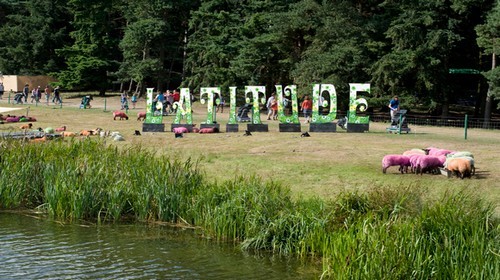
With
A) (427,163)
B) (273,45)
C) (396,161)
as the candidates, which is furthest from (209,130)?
(273,45)

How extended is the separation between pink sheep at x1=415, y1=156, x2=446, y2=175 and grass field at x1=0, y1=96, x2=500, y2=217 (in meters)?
0.25

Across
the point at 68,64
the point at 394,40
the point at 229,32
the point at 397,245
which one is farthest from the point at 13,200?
the point at 68,64

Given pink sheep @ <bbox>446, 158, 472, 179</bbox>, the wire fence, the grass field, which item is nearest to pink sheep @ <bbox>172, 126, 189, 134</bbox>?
the grass field

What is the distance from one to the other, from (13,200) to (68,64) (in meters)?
47.8

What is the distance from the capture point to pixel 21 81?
213ft

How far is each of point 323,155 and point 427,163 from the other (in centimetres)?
486

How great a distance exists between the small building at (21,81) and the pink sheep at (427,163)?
5255 cm

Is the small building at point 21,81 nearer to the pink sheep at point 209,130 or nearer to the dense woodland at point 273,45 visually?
the dense woodland at point 273,45

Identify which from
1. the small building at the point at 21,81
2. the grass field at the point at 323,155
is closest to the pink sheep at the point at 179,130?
the grass field at the point at 323,155

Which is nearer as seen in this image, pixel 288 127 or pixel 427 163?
pixel 427 163

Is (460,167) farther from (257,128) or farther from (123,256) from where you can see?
(257,128)

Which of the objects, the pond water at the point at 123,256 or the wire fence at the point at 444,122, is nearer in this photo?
the pond water at the point at 123,256

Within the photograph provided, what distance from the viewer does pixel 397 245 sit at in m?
9.84

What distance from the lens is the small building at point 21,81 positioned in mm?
64812
